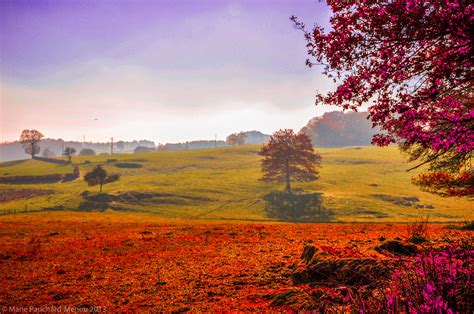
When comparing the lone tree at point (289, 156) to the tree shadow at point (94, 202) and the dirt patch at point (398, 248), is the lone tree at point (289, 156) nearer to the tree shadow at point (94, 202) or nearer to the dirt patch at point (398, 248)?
the tree shadow at point (94, 202)

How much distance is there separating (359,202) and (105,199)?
59.7m

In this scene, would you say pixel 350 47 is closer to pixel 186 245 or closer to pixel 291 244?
pixel 291 244

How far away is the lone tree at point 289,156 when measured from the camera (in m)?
82.2

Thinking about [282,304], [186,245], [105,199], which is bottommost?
[105,199]

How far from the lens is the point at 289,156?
82.9 meters

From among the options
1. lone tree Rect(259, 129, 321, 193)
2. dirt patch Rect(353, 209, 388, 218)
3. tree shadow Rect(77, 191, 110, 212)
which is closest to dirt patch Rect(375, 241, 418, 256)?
dirt patch Rect(353, 209, 388, 218)

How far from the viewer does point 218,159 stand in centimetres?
15025

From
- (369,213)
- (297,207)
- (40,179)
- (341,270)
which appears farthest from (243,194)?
(40,179)

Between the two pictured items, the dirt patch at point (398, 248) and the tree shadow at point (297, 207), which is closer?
the dirt patch at point (398, 248)

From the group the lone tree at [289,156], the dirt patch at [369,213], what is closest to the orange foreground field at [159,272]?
the dirt patch at [369,213]

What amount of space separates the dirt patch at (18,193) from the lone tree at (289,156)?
6290 cm

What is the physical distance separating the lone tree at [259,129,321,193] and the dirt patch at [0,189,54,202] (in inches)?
2477

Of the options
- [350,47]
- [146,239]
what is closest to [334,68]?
[350,47]

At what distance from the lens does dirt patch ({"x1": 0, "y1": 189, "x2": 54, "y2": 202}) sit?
3417 inches
